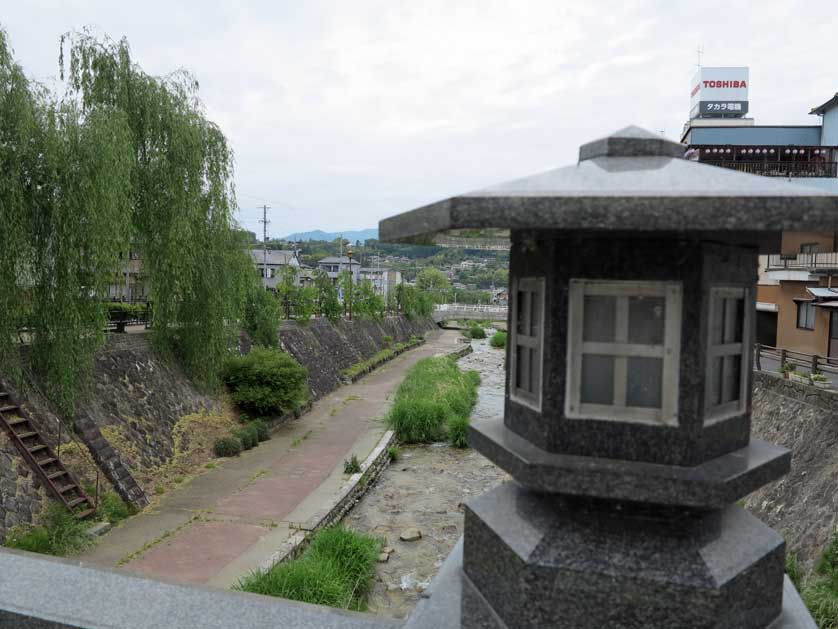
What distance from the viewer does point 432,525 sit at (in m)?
12.1

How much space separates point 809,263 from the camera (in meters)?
19.4

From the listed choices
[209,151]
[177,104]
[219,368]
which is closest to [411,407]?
[219,368]

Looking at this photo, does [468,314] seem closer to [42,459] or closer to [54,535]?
[42,459]

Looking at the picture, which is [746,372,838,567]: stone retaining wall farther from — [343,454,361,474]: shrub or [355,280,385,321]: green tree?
[355,280,385,321]: green tree

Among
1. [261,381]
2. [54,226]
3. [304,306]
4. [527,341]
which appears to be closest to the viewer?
[527,341]

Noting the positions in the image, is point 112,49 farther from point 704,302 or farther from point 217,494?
point 704,302

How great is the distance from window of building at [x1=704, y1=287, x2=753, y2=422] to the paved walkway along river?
599 cm

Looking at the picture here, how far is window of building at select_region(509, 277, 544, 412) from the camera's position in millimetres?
2287

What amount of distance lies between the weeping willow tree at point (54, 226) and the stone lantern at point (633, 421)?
9.80 meters

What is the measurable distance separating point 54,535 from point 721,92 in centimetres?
4218

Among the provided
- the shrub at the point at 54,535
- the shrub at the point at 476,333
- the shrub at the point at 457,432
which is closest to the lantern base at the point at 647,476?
the shrub at the point at 54,535

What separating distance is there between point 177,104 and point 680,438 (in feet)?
48.5

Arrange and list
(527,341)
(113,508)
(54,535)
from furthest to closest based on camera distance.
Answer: (113,508), (54,535), (527,341)

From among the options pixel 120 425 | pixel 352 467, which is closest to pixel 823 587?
pixel 352 467
